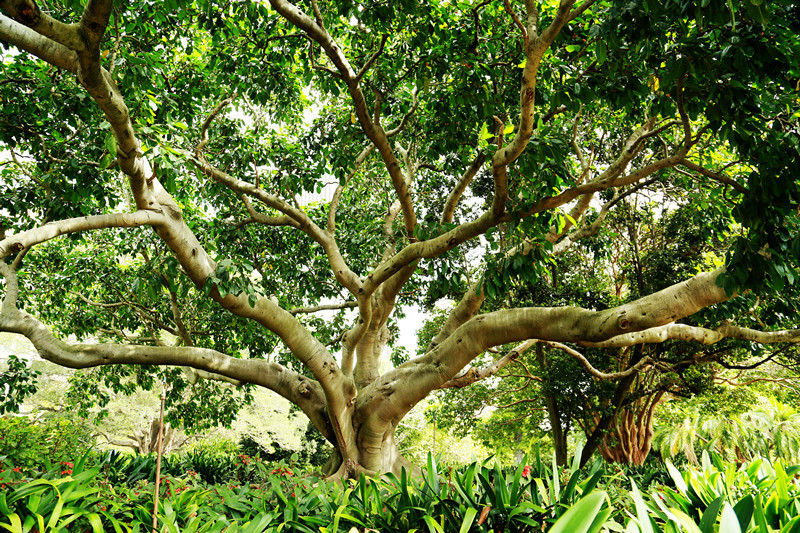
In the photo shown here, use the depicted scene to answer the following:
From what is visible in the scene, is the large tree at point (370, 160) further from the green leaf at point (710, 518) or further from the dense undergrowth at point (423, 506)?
the green leaf at point (710, 518)

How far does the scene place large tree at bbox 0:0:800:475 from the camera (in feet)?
10.7

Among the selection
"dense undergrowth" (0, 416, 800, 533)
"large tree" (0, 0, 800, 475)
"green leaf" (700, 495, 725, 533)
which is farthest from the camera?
"large tree" (0, 0, 800, 475)

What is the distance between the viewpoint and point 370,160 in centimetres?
788

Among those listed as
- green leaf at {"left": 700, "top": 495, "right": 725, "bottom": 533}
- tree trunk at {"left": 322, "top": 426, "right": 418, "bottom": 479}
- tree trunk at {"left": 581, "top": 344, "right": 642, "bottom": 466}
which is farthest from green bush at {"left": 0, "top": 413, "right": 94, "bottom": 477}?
tree trunk at {"left": 581, "top": 344, "right": 642, "bottom": 466}

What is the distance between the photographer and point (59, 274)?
805 cm

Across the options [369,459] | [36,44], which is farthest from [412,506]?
[36,44]

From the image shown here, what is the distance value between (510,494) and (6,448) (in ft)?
18.9

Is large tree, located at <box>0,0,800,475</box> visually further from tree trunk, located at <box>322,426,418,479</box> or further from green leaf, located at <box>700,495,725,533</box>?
green leaf, located at <box>700,495,725,533</box>

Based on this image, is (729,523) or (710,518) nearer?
(729,523)

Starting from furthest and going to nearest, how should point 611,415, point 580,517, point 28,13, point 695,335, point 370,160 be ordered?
point 611,415, point 370,160, point 695,335, point 28,13, point 580,517

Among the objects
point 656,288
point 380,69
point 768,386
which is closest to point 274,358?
point 380,69

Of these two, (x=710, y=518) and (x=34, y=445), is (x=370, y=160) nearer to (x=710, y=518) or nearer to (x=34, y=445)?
(x=34, y=445)

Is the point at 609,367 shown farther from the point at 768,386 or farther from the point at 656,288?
the point at 768,386

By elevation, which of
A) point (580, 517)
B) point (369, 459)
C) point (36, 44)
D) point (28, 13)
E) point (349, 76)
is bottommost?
point (580, 517)
